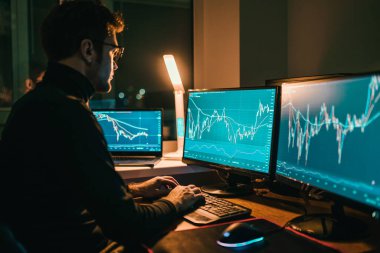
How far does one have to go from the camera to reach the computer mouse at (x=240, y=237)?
110 centimetres

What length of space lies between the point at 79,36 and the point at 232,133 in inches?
29.8

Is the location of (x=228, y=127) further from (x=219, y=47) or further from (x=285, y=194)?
(x=219, y=47)

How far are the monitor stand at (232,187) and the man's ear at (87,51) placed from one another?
32.0 inches

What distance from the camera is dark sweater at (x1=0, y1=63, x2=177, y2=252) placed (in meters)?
1.01

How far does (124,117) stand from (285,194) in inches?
39.3

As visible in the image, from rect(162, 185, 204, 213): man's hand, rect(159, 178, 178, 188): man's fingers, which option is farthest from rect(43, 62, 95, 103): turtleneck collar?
rect(159, 178, 178, 188): man's fingers

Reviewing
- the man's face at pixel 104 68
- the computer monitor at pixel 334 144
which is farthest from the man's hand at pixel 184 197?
the man's face at pixel 104 68

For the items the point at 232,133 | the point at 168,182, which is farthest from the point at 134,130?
the point at 232,133

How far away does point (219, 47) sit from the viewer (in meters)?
2.45

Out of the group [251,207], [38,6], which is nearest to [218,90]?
[251,207]

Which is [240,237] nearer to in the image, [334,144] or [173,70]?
[334,144]

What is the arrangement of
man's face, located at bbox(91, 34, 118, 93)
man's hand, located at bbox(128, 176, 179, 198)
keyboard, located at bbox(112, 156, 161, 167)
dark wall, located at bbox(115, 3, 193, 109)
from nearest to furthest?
1. man's face, located at bbox(91, 34, 118, 93)
2. man's hand, located at bbox(128, 176, 179, 198)
3. keyboard, located at bbox(112, 156, 161, 167)
4. dark wall, located at bbox(115, 3, 193, 109)

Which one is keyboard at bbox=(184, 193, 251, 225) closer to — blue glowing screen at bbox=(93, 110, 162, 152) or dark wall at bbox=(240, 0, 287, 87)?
blue glowing screen at bbox=(93, 110, 162, 152)

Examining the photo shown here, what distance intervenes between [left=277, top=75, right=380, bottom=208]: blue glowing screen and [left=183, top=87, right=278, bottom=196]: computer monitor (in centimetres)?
9
